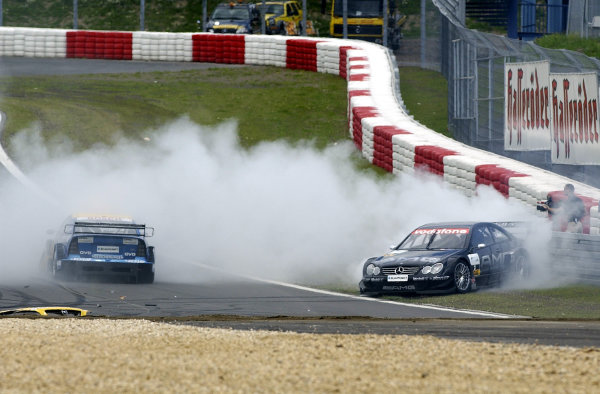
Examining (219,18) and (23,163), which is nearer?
(23,163)

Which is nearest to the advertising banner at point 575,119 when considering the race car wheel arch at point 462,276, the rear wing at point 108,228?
the race car wheel arch at point 462,276

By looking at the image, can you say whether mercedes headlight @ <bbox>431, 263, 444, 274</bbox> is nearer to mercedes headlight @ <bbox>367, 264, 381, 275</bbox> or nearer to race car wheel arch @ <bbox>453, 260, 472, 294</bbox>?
race car wheel arch @ <bbox>453, 260, 472, 294</bbox>

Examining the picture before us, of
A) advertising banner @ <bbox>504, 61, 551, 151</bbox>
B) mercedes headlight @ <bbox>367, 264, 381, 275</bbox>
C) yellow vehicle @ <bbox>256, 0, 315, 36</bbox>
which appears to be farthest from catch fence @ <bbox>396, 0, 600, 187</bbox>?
yellow vehicle @ <bbox>256, 0, 315, 36</bbox>

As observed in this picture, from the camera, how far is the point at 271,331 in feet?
35.8

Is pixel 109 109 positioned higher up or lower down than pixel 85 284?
higher up

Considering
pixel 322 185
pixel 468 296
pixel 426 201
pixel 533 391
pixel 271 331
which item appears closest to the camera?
pixel 533 391

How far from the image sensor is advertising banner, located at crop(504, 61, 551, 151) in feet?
60.9

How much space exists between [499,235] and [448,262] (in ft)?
4.73

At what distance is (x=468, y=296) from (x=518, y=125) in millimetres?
5773

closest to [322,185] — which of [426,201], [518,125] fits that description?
[426,201]

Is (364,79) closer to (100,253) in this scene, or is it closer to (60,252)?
(100,253)

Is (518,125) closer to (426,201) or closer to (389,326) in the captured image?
(426,201)

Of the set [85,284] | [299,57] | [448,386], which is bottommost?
[85,284]

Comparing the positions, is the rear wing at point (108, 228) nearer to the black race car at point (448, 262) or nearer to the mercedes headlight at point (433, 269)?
the black race car at point (448, 262)
